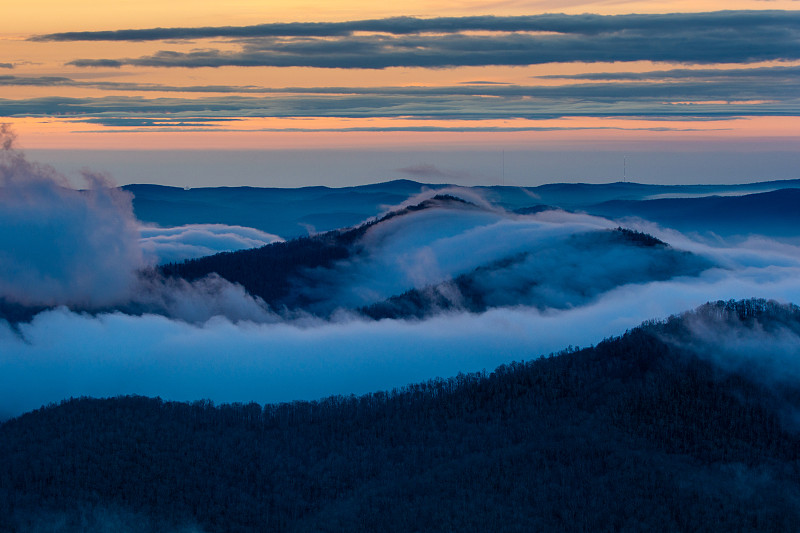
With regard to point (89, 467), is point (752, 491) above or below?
below

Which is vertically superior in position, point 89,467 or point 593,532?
point 89,467

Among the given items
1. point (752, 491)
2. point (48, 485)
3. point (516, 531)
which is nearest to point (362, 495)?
point (516, 531)

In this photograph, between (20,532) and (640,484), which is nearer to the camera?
(20,532)

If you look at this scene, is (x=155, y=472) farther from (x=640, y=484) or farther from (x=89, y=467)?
(x=640, y=484)

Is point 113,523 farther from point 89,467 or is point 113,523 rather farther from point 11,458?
point 11,458

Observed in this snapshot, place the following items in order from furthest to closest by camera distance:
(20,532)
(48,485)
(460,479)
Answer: (460,479)
(48,485)
(20,532)

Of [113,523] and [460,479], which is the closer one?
[113,523]

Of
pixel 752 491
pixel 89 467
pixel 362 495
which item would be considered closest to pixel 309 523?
pixel 362 495

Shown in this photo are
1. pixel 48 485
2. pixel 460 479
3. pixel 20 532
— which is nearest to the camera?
pixel 20 532
